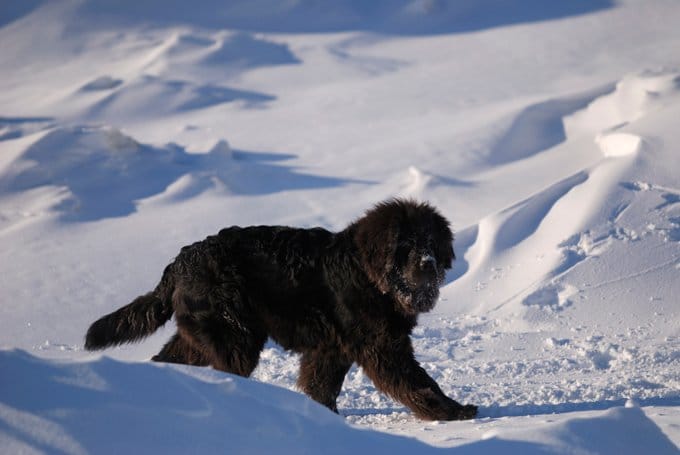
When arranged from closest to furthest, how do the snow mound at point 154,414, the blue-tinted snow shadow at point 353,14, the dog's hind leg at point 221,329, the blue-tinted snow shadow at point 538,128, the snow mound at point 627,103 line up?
the snow mound at point 154,414, the dog's hind leg at point 221,329, the snow mound at point 627,103, the blue-tinted snow shadow at point 538,128, the blue-tinted snow shadow at point 353,14

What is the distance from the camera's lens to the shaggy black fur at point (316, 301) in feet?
17.3

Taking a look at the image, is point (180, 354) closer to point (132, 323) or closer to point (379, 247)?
point (132, 323)

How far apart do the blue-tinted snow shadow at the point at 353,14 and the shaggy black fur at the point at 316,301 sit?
15497 mm

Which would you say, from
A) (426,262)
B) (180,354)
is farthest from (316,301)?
(180,354)

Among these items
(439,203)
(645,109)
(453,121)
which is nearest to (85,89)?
(453,121)

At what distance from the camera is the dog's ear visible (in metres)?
5.35

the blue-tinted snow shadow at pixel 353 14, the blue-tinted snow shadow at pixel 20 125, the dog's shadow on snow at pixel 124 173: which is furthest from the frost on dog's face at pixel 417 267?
the blue-tinted snow shadow at pixel 353 14

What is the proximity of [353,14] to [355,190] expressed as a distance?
1116cm

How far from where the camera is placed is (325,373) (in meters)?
5.61

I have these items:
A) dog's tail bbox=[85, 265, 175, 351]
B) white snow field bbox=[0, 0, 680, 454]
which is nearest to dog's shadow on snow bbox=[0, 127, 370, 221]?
white snow field bbox=[0, 0, 680, 454]

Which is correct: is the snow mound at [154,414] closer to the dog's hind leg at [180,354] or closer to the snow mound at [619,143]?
the dog's hind leg at [180,354]

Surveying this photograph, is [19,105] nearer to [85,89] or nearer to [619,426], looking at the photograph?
[85,89]

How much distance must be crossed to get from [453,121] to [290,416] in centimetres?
1100

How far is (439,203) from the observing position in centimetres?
1057
